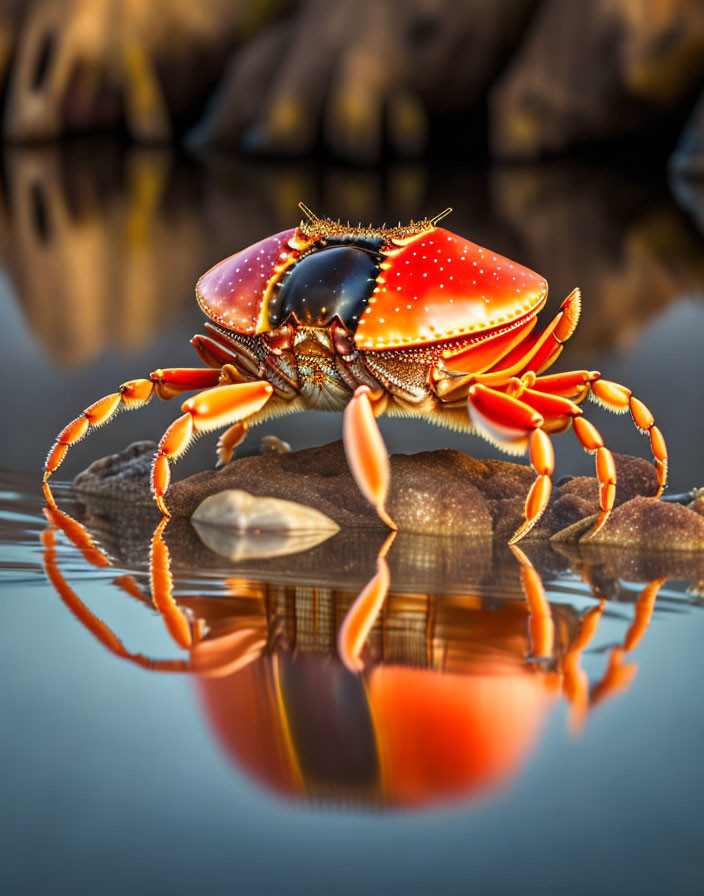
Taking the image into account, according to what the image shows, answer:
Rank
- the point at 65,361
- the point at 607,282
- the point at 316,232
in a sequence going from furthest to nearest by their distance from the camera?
the point at 607,282 < the point at 65,361 < the point at 316,232

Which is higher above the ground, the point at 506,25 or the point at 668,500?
the point at 506,25

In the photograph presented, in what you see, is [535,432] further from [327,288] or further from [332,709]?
[332,709]

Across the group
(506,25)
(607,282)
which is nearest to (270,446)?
(607,282)

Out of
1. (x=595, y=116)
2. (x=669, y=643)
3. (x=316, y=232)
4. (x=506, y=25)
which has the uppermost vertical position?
(x=506, y=25)

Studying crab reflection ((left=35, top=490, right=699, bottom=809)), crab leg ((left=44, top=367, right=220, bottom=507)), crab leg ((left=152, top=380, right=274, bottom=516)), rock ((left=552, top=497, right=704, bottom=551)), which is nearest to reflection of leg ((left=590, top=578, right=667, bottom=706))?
crab reflection ((left=35, top=490, right=699, bottom=809))

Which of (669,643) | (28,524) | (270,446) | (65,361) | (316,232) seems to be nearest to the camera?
(669,643)

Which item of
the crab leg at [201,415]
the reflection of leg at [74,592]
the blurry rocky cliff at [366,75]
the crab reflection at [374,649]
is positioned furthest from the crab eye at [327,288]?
the blurry rocky cliff at [366,75]

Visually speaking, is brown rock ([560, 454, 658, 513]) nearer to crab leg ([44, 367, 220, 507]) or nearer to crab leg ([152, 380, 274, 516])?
crab leg ([152, 380, 274, 516])

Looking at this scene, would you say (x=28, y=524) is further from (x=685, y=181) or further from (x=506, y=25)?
(x=506, y=25)
